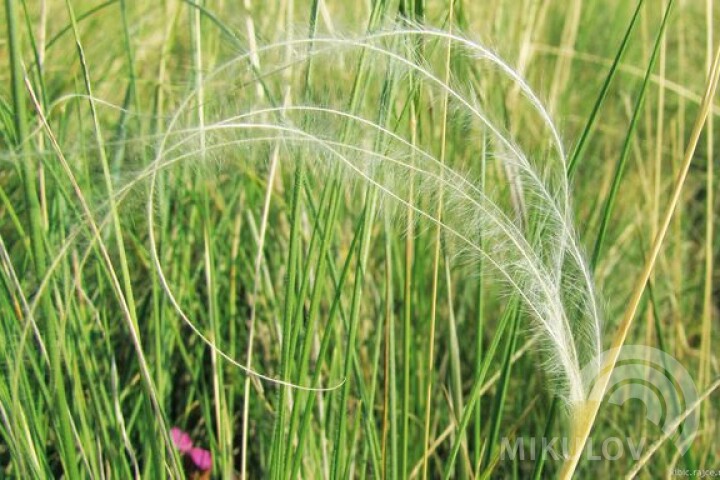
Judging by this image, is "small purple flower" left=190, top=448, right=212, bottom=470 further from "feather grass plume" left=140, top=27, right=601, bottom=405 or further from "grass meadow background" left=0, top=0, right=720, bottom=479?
"feather grass plume" left=140, top=27, right=601, bottom=405

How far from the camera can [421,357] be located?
111cm

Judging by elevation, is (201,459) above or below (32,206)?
below

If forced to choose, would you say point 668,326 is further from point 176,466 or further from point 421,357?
point 176,466

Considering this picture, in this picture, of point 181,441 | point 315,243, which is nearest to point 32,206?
point 315,243

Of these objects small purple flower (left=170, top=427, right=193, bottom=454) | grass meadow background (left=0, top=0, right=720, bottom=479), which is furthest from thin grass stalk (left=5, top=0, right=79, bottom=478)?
small purple flower (left=170, top=427, right=193, bottom=454)

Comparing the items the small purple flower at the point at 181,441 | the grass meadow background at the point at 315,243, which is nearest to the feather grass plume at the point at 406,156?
the grass meadow background at the point at 315,243

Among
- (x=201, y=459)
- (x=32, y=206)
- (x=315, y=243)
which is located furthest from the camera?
(x=201, y=459)

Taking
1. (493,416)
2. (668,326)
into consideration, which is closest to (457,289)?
(668,326)

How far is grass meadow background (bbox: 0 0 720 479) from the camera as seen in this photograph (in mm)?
773

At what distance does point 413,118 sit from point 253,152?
21cm

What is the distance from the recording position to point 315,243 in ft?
2.83

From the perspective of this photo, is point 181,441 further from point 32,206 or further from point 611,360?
point 611,360

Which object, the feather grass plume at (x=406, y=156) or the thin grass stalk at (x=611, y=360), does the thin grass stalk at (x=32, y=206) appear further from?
the thin grass stalk at (x=611, y=360)

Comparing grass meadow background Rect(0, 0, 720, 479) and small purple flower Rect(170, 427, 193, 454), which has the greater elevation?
grass meadow background Rect(0, 0, 720, 479)
